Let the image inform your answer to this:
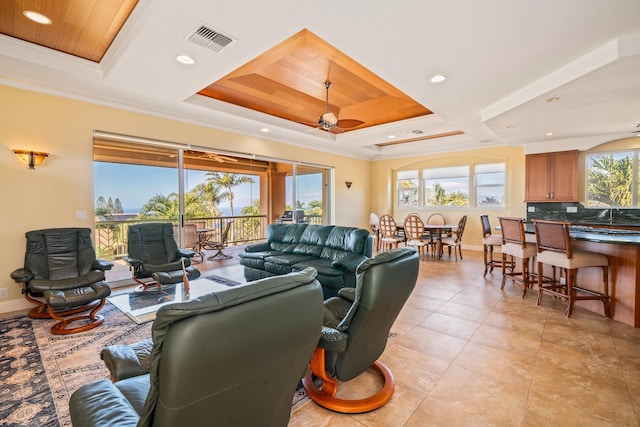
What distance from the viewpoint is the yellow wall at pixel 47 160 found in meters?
3.48

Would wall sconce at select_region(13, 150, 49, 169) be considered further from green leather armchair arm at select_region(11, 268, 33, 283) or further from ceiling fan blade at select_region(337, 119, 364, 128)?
ceiling fan blade at select_region(337, 119, 364, 128)

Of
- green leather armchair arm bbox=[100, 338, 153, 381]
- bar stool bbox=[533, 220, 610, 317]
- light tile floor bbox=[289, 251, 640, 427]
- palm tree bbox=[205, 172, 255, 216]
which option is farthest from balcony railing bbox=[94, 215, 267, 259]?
bar stool bbox=[533, 220, 610, 317]

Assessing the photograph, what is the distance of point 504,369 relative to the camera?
89.4 inches

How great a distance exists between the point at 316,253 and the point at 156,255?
96.5 inches

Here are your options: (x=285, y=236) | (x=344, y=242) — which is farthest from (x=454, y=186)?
(x=285, y=236)

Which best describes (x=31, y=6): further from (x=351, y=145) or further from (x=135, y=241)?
(x=351, y=145)

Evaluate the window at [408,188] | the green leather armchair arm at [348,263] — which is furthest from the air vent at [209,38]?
the window at [408,188]

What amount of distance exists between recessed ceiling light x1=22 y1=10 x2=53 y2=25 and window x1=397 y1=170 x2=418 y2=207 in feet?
26.9

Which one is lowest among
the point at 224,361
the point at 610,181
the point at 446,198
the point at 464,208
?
the point at 224,361

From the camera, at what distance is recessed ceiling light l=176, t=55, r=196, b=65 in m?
2.93

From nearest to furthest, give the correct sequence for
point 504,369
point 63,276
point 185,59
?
point 504,369
point 185,59
point 63,276

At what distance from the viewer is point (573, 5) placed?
7.12 ft

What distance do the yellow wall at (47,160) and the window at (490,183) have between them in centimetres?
736

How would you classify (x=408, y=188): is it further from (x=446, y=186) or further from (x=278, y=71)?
(x=278, y=71)
